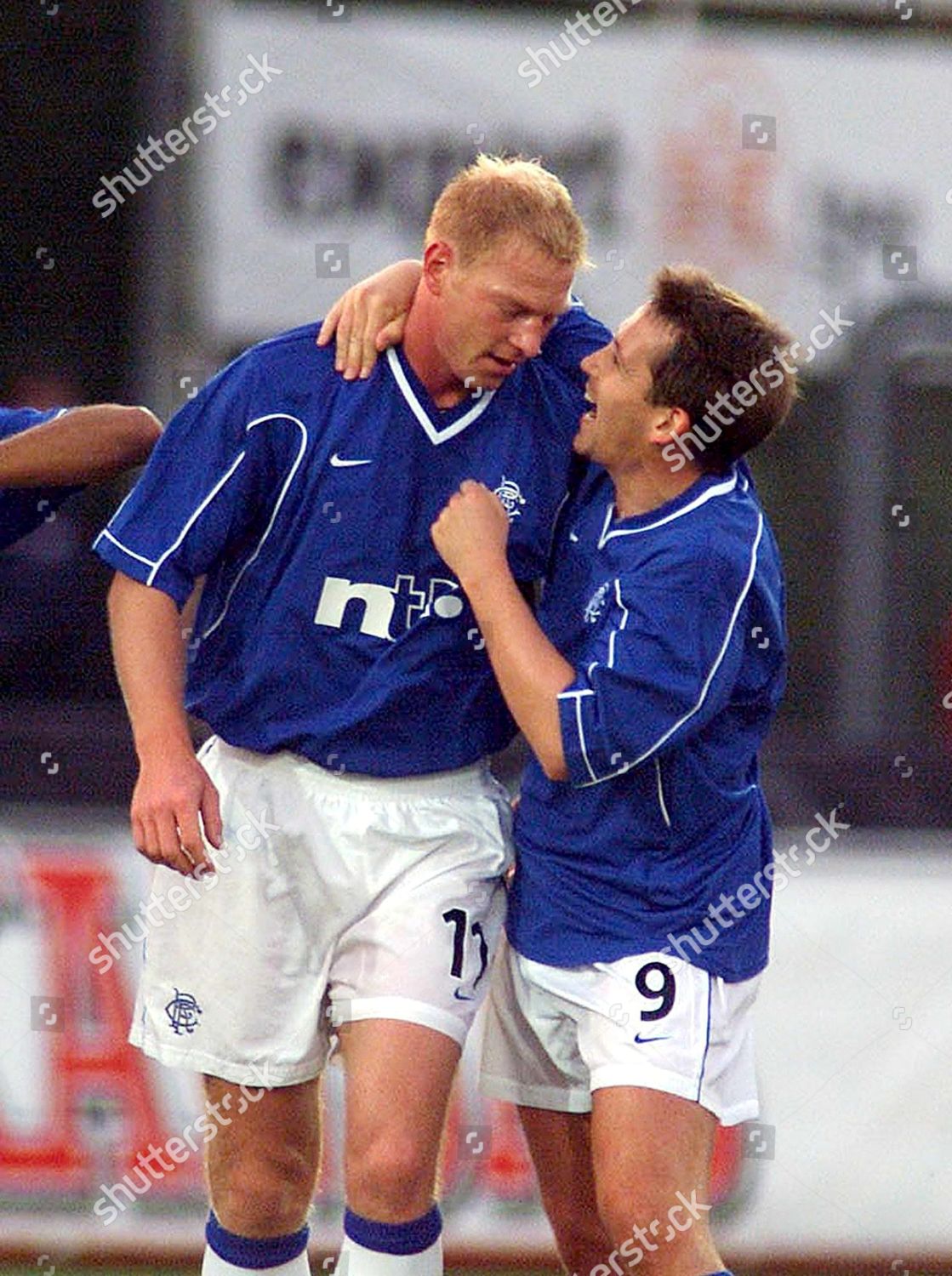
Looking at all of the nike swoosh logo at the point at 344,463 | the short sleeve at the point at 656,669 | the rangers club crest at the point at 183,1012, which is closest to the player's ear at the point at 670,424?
the short sleeve at the point at 656,669

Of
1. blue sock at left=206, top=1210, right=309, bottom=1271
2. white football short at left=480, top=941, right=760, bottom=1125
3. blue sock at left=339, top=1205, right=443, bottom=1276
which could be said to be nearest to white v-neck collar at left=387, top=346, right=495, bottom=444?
white football short at left=480, top=941, right=760, bottom=1125

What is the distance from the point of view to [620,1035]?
2.87 meters

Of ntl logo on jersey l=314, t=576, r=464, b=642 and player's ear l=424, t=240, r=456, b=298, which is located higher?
player's ear l=424, t=240, r=456, b=298

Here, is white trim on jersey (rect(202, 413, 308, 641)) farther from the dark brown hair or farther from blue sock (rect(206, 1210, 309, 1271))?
blue sock (rect(206, 1210, 309, 1271))

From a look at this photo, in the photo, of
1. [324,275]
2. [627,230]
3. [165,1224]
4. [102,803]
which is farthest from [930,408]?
[165,1224]

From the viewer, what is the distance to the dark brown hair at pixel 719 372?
9.30 feet

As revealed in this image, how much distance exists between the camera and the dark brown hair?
2.83 m

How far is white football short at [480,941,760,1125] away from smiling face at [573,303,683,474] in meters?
0.67

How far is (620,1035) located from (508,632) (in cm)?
56

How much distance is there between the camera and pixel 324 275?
6.01 m

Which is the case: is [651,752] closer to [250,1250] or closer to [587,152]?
[250,1250]

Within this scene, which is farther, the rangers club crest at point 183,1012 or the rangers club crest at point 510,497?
the rangers club crest at point 183,1012

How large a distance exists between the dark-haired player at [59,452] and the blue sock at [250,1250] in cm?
106

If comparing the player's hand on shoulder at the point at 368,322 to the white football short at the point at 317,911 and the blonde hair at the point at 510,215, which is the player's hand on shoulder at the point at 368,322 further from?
the white football short at the point at 317,911
